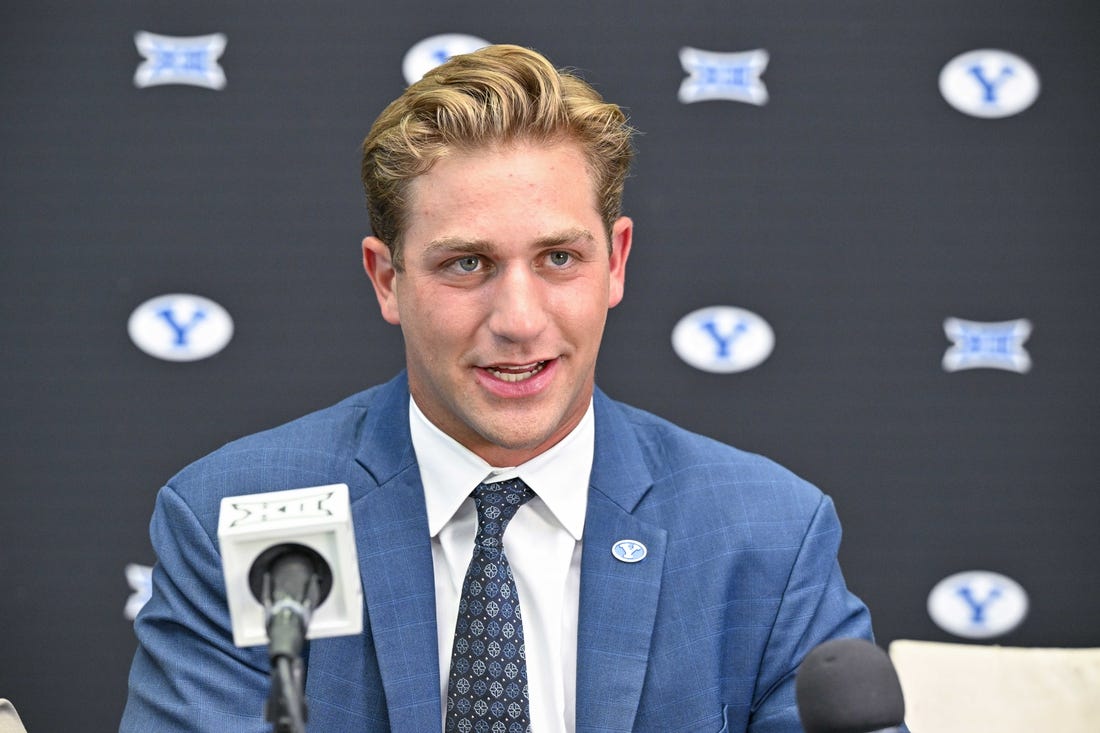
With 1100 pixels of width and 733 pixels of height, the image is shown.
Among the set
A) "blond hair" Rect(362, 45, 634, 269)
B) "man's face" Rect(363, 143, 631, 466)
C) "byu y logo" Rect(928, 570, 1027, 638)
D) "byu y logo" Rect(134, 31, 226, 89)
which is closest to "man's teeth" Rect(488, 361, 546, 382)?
"man's face" Rect(363, 143, 631, 466)

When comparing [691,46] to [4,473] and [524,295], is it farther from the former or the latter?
[4,473]

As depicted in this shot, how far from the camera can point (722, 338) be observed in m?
2.93

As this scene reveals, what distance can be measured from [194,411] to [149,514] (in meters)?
0.25

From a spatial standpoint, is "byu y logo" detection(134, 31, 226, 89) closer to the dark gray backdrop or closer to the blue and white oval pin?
the dark gray backdrop

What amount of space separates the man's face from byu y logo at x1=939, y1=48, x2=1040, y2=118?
128 centimetres

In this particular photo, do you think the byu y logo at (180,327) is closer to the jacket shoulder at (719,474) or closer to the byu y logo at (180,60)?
the byu y logo at (180,60)

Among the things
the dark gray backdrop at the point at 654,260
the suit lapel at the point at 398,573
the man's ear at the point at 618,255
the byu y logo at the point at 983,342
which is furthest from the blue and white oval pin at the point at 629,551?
the byu y logo at the point at 983,342

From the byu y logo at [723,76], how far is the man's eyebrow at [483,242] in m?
1.08

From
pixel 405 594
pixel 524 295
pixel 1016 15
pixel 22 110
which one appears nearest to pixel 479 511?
pixel 405 594

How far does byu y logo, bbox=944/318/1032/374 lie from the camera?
9.58 ft

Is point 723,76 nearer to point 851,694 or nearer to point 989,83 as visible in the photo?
point 989,83

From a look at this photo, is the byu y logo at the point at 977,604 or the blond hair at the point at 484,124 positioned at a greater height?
the blond hair at the point at 484,124

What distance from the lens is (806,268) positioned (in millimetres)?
2918

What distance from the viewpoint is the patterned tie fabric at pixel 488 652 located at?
1.90 meters
